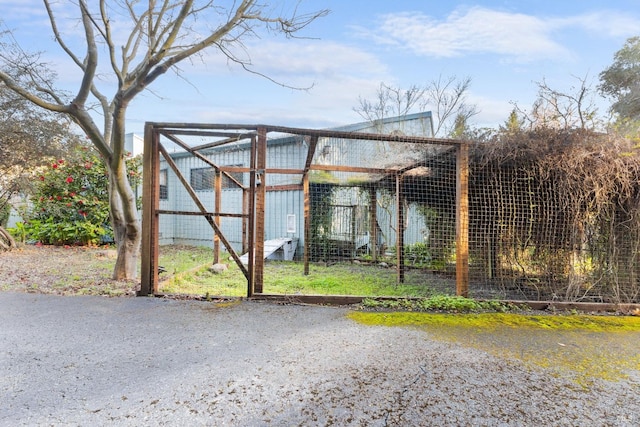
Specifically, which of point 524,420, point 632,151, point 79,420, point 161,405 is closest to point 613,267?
point 632,151

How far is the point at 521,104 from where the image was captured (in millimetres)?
4305

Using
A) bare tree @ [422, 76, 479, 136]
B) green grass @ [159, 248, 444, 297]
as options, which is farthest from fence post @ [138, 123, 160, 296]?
bare tree @ [422, 76, 479, 136]

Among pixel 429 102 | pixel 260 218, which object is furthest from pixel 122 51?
pixel 429 102

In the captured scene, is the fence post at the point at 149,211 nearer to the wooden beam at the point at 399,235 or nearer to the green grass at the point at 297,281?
the green grass at the point at 297,281

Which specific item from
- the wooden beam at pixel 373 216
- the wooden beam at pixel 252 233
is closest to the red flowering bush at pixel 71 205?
the wooden beam at pixel 252 233

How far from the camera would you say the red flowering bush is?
949 cm

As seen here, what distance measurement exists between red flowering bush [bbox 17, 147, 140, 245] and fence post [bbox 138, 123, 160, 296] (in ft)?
22.3

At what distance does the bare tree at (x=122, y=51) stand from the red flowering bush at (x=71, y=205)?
443cm

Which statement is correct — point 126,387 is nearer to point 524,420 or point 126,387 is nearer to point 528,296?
point 524,420

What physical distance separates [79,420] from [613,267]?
5.32 metres

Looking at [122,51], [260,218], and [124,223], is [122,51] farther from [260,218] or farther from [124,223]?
[260,218]

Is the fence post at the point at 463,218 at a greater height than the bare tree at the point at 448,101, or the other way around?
the bare tree at the point at 448,101

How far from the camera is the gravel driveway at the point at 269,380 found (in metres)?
1.73

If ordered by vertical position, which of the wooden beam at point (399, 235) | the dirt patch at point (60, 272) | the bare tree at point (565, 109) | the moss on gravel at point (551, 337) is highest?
the bare tree at point (565, 109)
